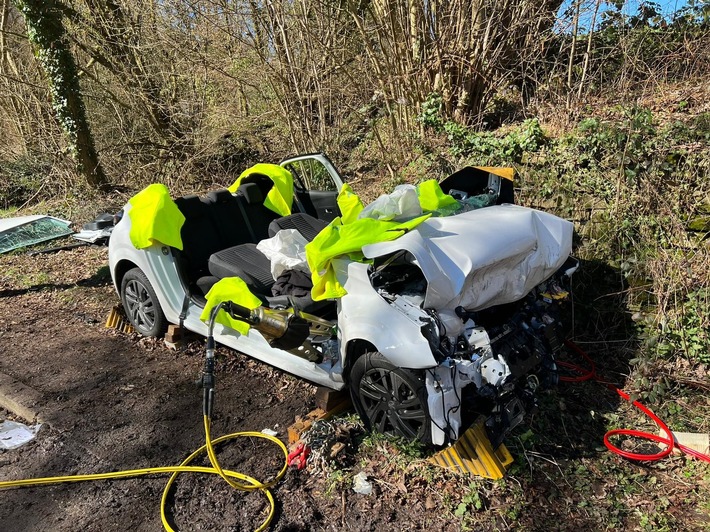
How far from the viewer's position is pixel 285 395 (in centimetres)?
421

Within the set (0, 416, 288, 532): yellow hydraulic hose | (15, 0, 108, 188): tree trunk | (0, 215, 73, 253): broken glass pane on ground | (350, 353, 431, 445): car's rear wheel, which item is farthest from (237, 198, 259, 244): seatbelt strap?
(15, 0, 108, 188): tree trunk

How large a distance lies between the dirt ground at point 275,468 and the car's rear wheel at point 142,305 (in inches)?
12.1

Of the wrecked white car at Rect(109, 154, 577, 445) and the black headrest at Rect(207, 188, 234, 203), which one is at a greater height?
the black headrest at Rect(207, 188, 234, 203)

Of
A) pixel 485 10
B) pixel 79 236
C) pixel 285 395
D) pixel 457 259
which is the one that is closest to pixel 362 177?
pixel 485 10

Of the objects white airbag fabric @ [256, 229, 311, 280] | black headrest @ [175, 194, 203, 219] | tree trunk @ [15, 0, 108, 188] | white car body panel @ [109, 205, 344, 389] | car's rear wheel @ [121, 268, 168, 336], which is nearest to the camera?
white car body panel @ [109, 205, 344, 389]

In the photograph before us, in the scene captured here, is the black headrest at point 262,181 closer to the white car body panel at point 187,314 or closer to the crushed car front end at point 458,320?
the white car body panel at point 187,314

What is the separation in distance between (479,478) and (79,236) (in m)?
7.25

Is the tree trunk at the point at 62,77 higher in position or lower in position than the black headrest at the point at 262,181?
higher

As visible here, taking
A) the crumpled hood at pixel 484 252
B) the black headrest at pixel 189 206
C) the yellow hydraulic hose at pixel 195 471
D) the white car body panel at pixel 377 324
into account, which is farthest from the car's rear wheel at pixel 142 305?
the crumpled hood at pixel 484 252

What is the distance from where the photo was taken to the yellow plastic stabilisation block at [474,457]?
Result: 10.0ft

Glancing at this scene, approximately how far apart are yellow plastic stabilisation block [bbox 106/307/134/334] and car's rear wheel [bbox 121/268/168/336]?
9.9 inches

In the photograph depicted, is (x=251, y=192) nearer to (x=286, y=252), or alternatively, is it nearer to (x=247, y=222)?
(x=247, y=222)

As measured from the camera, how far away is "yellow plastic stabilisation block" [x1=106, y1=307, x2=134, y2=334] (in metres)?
5.56

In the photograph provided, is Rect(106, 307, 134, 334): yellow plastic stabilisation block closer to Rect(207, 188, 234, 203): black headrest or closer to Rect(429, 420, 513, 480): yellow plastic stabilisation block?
Rect(207, 188, 234, 203): black headrest
